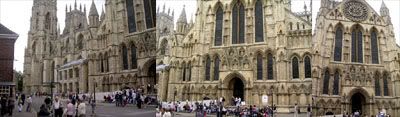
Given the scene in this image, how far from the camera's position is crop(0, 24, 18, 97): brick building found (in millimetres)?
3947

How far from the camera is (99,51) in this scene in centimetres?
482

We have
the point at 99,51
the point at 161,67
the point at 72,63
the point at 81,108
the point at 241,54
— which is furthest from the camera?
the point at 241,54

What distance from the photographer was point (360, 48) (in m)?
7.84

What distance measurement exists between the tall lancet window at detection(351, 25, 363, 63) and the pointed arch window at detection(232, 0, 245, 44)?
2.39 m

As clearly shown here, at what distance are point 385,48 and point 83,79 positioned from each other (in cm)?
577

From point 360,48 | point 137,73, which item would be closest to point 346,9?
point 360,48

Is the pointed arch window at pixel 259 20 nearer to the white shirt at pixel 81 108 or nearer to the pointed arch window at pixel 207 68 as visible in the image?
the pointed arch window at pixel 207 68

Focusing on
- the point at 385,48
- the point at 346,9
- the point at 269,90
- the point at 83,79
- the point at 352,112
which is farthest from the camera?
the point at 269,90

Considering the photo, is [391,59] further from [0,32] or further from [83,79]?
[0,32]

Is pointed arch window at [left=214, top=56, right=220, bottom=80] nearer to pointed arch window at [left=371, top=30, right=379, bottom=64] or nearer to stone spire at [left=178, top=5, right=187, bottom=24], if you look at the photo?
stone spire at [left=178, top=5, right=187, bottom=24]

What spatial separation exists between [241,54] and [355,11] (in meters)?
2.72

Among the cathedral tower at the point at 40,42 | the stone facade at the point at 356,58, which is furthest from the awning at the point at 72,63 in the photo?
the stone facade at the point at 356,58

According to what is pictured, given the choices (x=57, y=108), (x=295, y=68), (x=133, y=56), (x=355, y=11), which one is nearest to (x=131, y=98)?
(x=133, y=56)

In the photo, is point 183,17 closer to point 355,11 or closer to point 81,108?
point 81,108
